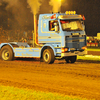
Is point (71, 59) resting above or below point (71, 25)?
below

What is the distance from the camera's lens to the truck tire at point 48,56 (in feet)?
49.3

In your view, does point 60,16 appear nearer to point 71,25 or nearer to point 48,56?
point 71,25

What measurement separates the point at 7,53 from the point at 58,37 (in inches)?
163

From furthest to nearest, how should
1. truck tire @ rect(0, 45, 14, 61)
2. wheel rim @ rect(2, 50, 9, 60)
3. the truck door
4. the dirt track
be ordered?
wheel rim @ rect(2, 50, 9, 60), truck tire @ rect(0, 45, 14, 61), the truck door, the dirt track

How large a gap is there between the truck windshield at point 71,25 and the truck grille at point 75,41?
1.52 ft

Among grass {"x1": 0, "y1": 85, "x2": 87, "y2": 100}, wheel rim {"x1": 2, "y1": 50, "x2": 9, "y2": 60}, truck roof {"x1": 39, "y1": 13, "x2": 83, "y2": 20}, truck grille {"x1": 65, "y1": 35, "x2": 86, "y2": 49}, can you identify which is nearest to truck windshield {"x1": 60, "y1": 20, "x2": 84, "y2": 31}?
truck roof {"x1": 39, "y1": 13, "x2": 83, "y2": 20}

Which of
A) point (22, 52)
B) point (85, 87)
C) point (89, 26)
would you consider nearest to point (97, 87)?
point (85, 87)

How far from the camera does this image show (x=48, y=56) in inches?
598

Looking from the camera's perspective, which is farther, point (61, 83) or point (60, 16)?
point (60, 16)

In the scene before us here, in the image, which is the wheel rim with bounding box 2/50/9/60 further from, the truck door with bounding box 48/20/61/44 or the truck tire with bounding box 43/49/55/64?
the truck door with bounding box 48/20/61/44

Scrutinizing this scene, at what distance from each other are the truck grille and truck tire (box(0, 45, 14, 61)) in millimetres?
4107

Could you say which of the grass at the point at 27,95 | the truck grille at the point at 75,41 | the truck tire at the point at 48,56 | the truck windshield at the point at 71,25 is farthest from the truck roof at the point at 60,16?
the grass at the point at 27,95

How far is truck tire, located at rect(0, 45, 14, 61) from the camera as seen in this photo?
16.9 meters

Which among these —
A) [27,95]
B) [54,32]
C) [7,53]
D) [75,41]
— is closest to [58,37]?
[54,32]
